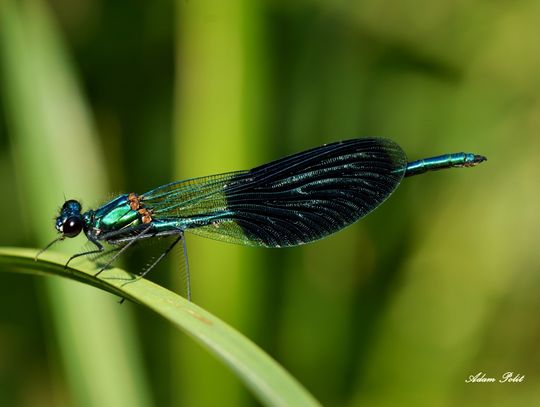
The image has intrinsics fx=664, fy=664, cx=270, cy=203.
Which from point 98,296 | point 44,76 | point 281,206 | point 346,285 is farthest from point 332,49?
point 98,296

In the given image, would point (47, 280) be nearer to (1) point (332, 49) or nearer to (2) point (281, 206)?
(2) point (281, 206)

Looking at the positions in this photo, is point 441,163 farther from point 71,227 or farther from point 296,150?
point 71,227

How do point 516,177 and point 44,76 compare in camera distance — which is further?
point 516,177

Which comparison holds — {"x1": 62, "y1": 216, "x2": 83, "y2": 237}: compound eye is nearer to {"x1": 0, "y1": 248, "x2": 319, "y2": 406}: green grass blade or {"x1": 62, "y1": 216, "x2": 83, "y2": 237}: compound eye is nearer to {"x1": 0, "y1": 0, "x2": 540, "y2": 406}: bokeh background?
{"x1": 0, "y1": 0, "x2": 540, "y2": 406}: bokeh background

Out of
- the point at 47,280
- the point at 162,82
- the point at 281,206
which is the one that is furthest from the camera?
the point at 162,82

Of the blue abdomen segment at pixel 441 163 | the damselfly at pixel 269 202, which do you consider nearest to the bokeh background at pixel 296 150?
the damselfly at pixel 269 202
